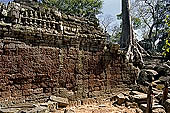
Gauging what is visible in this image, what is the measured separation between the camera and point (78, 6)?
2386cm

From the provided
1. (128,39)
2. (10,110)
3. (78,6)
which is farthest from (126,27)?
(78,6)

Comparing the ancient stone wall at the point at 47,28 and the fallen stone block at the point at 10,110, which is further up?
the ancient stone wall at the point at 47,28

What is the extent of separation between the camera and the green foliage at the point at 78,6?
2322 centimetres

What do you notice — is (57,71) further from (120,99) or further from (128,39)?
(128,39)

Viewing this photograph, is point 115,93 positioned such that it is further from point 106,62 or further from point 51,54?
point 51,54

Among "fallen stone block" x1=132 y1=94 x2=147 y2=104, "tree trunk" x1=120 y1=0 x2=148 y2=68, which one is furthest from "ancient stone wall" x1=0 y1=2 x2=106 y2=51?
"tree trunk" x1=120 y1=0 x2=148 y2=68

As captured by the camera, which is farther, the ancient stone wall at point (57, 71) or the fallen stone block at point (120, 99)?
the fallen stone block at point (120, 99)

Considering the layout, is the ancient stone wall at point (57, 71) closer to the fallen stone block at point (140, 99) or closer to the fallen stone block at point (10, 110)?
the fallen stone block at point (10, 110)

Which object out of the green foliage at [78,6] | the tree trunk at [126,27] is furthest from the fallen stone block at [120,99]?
the green foliage at [78,6]

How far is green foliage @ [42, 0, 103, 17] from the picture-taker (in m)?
23.2

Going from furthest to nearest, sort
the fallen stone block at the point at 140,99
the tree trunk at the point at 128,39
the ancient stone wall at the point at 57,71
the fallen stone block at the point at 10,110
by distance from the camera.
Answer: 1. the tree trunk at the point at 128,39
2. the fallen stone block at the point at 140,99
3. the ancient stone wall at the point at 57,71
4. the fallen stone block at the point at 10,110

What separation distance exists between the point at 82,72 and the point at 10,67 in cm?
266

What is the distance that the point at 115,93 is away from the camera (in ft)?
24.2

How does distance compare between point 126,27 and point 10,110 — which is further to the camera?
point 126,27
